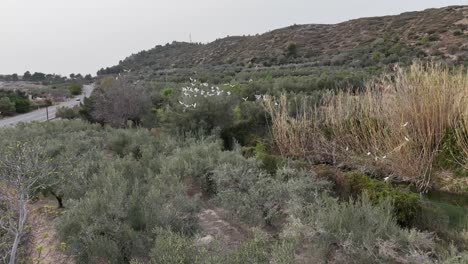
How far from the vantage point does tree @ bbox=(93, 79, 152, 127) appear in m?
12.9

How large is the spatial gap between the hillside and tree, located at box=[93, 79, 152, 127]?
14.3 m

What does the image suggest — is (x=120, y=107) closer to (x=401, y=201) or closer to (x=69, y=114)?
(x=69, y=114)

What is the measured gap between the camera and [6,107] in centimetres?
2823

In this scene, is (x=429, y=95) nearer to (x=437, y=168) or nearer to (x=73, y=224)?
(x=437, y=168)

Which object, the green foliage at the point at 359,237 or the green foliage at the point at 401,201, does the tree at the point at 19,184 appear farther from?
the green foliage at the point at 401,201

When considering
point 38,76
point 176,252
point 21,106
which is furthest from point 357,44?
point 38,76

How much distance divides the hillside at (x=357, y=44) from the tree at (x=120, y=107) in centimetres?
1430

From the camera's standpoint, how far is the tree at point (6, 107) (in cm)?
2803

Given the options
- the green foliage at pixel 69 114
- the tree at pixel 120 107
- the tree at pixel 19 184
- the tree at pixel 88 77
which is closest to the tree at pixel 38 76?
the tree at pixel 88 77

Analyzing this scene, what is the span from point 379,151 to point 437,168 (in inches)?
36.0

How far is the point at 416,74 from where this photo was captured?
6492mm

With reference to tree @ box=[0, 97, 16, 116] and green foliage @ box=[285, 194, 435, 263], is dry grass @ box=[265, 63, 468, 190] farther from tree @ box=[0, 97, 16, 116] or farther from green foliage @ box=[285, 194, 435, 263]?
tree @ box=[0, 97, 16, 116]

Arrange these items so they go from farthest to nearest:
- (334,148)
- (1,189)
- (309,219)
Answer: (334,148) → (1,189) → (309,219)

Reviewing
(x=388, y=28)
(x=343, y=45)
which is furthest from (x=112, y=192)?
(x=388, y=28)
